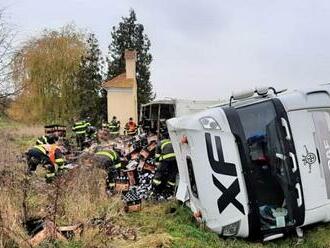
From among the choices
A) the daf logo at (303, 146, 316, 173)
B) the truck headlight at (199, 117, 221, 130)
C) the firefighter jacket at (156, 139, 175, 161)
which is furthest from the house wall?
the daf logo at (303, 146, 316, 173)

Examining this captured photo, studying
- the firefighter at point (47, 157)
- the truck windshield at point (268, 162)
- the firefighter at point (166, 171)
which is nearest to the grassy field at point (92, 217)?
the truck windshield at point (268, 162)

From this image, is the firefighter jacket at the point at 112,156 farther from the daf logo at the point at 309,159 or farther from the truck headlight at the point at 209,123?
the daf logo at the point at 309,159

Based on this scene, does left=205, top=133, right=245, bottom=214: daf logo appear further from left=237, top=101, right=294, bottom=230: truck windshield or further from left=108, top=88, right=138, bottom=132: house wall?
left=108, top=88, right=138, bottom=132: house wall

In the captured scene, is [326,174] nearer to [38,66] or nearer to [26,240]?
[26,240]

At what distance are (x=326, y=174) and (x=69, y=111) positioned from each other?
113ft

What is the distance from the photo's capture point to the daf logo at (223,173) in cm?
630

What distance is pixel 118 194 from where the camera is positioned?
8594 mm

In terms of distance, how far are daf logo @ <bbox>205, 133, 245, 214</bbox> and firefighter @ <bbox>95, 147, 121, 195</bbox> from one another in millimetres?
3188

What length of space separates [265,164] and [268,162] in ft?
0.15

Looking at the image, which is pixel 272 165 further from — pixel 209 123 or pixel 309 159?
pixel 209 123

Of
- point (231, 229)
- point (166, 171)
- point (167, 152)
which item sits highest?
point (167, 152)

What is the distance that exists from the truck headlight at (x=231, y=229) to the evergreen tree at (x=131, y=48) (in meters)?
34.1

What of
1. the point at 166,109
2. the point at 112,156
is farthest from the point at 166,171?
the point at 166,109

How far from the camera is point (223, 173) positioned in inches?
249
